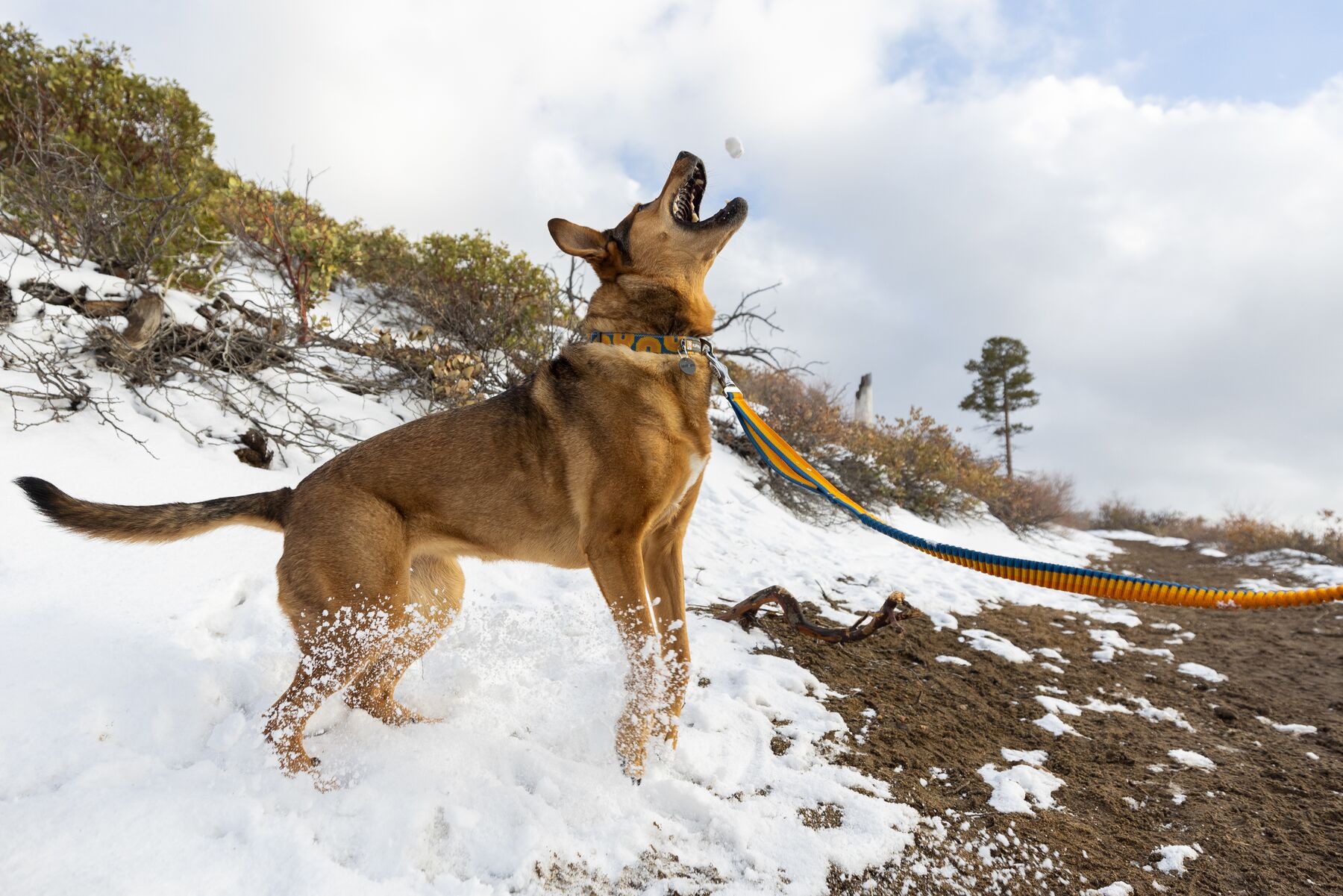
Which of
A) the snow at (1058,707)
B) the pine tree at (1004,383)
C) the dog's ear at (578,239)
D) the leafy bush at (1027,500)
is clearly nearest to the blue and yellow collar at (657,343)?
the dog's ear at (578,239)

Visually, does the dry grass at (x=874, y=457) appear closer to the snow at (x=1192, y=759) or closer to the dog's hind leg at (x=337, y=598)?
the snow at (x=1192, y=759)

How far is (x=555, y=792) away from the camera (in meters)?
2.34

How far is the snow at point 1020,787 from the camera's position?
2.66 meters

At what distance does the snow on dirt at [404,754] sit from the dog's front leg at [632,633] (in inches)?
5.3

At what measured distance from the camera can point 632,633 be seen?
2490 mm

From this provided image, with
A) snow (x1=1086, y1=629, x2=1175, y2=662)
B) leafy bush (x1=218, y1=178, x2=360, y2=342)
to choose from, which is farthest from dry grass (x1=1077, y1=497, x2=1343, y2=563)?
leafy bush (x1=218, y1=178, x2=360, y2=342)

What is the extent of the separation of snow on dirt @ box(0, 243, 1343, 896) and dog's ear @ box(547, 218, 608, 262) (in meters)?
1.89

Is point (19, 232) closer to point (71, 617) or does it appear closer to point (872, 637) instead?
point (71, 617)

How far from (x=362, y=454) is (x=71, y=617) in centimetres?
161

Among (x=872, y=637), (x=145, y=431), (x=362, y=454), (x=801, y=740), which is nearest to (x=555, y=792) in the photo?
(x=801, y=740)

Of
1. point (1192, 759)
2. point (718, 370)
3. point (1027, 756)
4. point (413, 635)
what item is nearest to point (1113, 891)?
point (1027, 756)

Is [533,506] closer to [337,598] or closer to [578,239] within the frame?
[337,598]

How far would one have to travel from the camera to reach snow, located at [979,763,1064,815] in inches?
105

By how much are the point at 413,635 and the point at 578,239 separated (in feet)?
6.65
